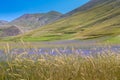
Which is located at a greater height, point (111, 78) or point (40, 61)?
point (40, 61)

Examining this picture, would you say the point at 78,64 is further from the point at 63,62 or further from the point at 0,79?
the point at 0,79

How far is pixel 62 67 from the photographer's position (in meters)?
8.14

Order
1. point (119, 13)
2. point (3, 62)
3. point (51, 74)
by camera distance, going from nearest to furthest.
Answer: point (51, 74), point (3, 62), point (119, 13)

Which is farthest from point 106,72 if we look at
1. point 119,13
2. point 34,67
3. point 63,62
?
point 119,13

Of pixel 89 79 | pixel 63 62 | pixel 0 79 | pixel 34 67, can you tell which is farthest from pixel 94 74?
pixel 0 79

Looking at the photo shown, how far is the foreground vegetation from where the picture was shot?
8008 millimetres

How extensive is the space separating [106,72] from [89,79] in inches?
23.0

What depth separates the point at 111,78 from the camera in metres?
8.35

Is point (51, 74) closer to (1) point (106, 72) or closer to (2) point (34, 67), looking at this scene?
(2) point (34, 67)

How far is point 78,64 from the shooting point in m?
8.41

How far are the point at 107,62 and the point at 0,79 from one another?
8.32ft

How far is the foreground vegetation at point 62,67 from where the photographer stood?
8.01 meters

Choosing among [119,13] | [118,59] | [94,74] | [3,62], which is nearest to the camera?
[94,74]

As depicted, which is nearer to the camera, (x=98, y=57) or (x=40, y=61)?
(x=40, y=61)
